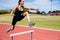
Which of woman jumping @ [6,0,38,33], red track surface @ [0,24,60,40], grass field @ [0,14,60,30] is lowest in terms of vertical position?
red track surface @ [0,24,60,40]

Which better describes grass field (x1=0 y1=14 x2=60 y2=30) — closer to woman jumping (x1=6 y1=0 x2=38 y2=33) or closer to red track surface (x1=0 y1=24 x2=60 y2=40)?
red track surface (x1=0 y1=24 x2=60 y2=40)

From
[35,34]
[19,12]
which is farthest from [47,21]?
[19,12]

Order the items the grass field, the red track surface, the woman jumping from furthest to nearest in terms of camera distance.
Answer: the grass field < the red track surface < the woman jumping

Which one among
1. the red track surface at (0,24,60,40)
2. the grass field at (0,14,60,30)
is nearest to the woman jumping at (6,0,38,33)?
the red track surface at (0,24,60,40)

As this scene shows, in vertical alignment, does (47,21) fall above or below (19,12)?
below

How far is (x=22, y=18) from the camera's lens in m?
3.82

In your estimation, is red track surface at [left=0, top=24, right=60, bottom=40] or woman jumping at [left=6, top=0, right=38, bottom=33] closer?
woman jumping at [left=6, top=0, right=38, bottom=33]

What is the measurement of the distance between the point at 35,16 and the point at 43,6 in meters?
0.28

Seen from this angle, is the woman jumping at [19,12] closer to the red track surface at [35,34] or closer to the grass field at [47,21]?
the red track surface at [35,34]

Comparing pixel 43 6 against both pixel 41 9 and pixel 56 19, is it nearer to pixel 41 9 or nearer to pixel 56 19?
pixel 41 9

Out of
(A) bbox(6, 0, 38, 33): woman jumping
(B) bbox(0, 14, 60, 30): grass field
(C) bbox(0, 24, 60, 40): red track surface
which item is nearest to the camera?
(A) bbox(6, 0, 38, 33): woman jumping

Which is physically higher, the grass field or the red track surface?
the grass field

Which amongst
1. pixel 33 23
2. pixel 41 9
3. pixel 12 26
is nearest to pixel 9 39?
pixel 12 26

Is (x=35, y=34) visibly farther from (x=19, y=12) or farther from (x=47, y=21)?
(x=19, y=12)
